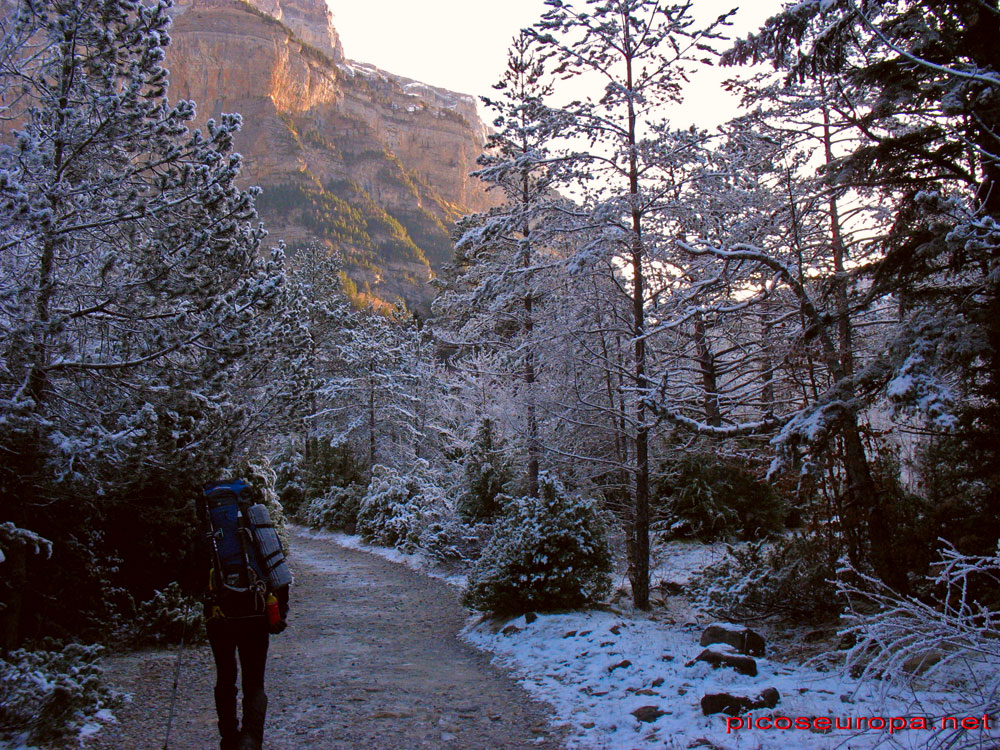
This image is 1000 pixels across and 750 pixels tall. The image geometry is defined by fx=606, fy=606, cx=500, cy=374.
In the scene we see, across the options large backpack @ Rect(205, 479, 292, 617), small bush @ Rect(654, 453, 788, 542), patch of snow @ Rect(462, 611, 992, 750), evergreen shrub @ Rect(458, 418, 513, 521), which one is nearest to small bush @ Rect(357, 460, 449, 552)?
evergreen shrub @ Rect(458, 418, 513, 521)

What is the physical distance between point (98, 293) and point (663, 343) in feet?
24.7

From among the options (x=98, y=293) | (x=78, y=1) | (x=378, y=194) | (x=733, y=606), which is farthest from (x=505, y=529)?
(x=378, y=194)

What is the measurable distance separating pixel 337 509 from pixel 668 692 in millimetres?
18957

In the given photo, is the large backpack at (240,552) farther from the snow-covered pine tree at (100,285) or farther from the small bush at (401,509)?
the small bush at (401,509)

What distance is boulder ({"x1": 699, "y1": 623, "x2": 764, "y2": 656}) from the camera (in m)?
5.88

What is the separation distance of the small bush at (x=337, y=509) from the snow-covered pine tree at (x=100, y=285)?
15.3 metres

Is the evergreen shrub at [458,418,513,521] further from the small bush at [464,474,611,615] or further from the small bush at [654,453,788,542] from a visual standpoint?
the small bush at [464,474,611,615]

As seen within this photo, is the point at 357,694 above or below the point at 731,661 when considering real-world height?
below

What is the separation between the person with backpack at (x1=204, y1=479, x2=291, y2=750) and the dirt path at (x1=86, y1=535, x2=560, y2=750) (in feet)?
3.45

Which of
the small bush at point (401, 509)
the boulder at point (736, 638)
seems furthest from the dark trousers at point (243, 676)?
the small bush at point (401, 509)

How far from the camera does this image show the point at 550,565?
27.3 ft

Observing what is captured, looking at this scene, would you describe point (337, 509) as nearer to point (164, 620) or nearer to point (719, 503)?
point (719, 503)

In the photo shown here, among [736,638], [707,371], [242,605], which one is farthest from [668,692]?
[707,371]

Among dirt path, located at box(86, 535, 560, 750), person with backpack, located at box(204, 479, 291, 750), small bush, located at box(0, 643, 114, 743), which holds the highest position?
person with backpack, located at box(204, 479, 291, 750)
